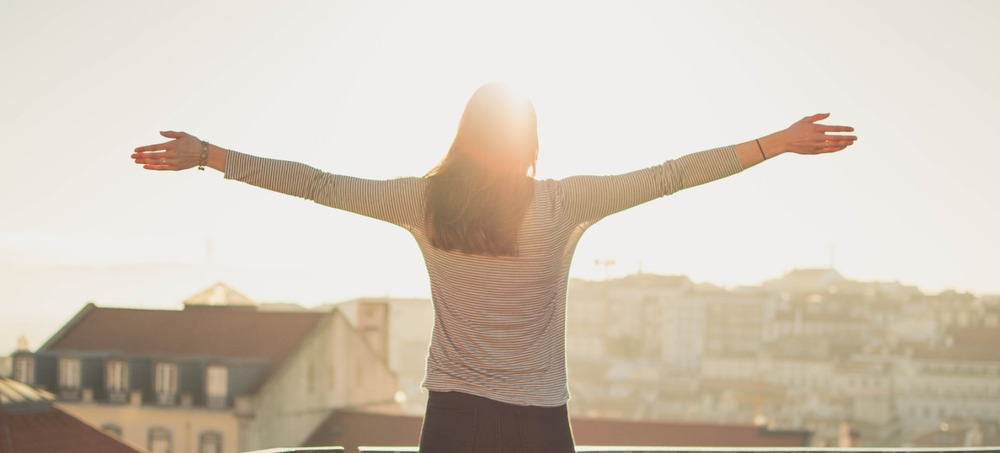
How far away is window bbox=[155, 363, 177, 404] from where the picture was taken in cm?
2805

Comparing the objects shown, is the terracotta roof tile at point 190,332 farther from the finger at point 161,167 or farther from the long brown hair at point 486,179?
the long brown hair at point 486,179

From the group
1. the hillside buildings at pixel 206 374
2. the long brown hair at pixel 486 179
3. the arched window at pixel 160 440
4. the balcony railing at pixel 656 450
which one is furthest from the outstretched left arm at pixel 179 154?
the arched window at pixel 160 440

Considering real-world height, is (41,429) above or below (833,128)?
below

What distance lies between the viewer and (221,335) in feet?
98.6

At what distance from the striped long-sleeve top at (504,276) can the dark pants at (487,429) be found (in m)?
0.03

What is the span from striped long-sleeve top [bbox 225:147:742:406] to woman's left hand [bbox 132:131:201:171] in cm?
19

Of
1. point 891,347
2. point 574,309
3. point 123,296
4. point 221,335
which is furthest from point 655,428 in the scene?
point 123,296

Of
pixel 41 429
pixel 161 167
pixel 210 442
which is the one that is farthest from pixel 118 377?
pixel 161 167

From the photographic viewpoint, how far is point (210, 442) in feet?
88.7

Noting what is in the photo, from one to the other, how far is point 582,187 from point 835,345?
102 metres

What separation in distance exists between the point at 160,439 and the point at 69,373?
132 inches

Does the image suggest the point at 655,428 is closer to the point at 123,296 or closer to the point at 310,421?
the point at 310,421

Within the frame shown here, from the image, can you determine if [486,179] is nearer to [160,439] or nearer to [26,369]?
[160,439]

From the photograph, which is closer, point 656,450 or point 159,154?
point 159,154
